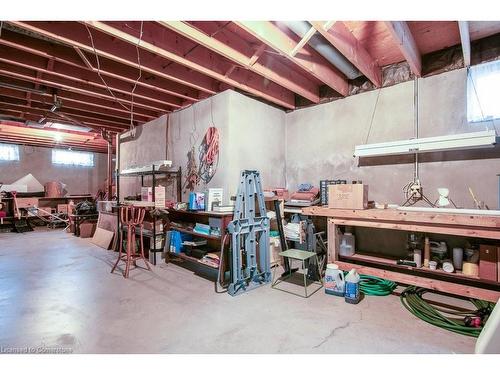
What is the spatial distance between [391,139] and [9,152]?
10.7 metres

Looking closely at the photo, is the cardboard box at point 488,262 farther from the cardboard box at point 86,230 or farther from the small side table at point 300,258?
the cardboard box at point 86,230

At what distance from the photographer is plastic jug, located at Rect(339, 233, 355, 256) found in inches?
134

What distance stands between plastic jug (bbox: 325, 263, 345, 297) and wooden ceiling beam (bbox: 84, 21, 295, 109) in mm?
2709

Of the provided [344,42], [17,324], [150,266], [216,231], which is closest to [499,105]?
[344,42]

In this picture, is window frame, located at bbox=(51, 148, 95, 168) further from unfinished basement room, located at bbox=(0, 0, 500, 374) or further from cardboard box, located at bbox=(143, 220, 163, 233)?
cardboard box, located at bbox=(143, 220, 163, 233)

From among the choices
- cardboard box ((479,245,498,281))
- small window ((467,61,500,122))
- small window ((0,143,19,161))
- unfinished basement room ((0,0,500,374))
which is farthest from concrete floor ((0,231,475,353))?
small window ((0,143,19,161))

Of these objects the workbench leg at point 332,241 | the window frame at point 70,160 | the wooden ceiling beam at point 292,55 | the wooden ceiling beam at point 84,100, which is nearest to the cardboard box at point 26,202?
the window frame at point 70,160

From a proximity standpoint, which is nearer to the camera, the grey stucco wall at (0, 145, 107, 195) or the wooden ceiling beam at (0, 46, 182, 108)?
the wooden ceiling beam at (0, 46, 182, 108)

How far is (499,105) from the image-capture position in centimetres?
274

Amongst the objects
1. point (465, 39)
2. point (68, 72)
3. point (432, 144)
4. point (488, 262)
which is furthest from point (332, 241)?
point (68, 72)

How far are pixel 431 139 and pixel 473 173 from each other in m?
0.60

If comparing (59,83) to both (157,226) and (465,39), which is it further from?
(465,39)

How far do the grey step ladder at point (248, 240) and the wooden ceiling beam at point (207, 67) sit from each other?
1.34 m

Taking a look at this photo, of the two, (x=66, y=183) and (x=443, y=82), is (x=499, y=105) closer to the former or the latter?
(x=443, y=82)
